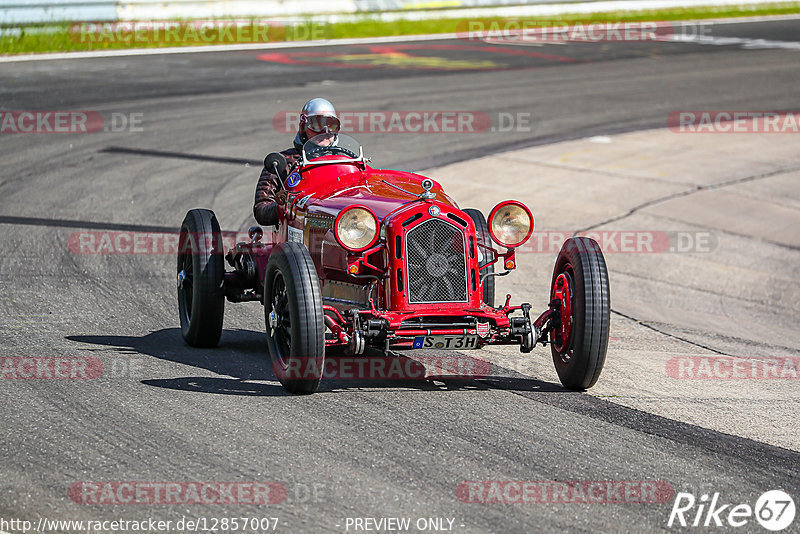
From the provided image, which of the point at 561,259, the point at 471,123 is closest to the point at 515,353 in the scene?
the point at 561,259

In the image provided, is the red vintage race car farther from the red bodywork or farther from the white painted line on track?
the white painted line on track

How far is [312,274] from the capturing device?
6.95 meters

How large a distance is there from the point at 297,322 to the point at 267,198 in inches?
90.7

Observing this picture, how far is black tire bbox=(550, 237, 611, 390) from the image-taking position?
7.09 m

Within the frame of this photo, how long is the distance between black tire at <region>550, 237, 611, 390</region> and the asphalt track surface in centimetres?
19

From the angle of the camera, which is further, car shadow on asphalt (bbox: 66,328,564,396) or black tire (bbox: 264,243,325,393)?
car shadow on asphalt (bbox: 66,328,564,396)

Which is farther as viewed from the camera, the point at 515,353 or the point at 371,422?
the point at 515,353

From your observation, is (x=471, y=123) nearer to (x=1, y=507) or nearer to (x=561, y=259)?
(x=561, y=259)

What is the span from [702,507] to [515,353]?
3.36 m

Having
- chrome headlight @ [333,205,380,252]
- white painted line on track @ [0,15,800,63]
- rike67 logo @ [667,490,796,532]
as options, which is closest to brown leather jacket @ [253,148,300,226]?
chrome headlight @ [333,205,380,252]

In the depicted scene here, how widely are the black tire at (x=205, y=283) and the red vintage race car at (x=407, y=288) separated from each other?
23 millimetres

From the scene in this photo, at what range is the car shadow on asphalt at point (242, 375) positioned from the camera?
24.0 feet

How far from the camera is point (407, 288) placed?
7.29 m

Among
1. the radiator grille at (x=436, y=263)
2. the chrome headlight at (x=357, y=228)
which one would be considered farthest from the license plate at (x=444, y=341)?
the chrome headlight at (x=357, y=228)
